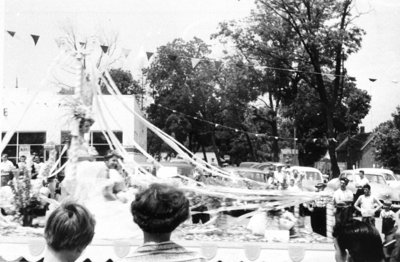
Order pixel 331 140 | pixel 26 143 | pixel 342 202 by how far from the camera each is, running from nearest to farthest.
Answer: pixel 342 202 → pixel 26 143 → pixel 331 140

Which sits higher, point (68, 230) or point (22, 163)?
point (22, 163)

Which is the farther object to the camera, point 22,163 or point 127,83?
point 127,83

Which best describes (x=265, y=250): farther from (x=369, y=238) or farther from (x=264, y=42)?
(x=264, y=42)

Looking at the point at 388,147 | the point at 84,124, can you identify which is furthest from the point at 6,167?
the point at 388,147

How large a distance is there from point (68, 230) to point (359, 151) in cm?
4132

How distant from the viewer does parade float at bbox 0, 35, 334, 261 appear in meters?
5.11

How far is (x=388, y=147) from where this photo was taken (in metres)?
36.0

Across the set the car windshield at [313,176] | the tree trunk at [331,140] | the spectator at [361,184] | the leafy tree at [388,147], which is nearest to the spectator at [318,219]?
the spectator at [361,184]

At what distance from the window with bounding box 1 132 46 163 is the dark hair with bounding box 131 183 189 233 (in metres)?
9.92

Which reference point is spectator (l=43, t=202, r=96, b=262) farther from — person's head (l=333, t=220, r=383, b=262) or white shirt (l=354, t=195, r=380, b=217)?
white shirt (l=354, t=195, r=380, b=217)

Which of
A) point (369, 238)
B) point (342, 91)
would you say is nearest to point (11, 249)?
point (369, 238)

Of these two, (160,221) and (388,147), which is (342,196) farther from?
(388,147)

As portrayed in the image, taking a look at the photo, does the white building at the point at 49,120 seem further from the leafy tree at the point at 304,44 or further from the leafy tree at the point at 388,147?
the leafy tree at the point at 388,147

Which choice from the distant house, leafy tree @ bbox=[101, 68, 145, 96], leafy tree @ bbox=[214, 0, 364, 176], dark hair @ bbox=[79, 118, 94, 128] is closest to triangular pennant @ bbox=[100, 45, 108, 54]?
dark hair @ bbox=[79, 118, 94, 128]
